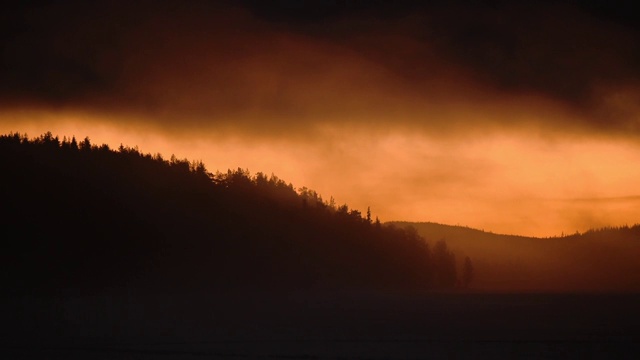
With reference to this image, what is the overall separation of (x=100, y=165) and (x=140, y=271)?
37.4 meters

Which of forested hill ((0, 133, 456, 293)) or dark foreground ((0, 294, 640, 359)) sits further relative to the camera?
forested hill ((0, 133, 456, 293))

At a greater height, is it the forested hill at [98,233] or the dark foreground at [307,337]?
the forested hill at [98,233]

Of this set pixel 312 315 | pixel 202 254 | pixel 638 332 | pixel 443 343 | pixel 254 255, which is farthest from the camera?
pixel 254 255

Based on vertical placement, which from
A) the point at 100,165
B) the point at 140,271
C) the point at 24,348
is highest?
the point at 100,165

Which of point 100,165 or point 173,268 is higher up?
point 100,165

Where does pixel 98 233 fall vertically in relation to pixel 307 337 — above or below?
above

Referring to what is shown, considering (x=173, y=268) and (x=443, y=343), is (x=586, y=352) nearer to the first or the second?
(x=443, y=343)

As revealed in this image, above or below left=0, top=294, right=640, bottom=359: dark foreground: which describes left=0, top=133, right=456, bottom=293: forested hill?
above

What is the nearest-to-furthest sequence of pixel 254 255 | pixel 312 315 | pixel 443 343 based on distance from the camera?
pixel 443 343, pixel 312 315, pixel 254 255

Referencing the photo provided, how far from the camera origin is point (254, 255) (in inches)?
7795

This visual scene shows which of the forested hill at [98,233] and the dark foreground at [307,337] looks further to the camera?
the forested hill at [98,233]

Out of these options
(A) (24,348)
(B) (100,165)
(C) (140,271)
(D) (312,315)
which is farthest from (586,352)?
(B) (100,165)

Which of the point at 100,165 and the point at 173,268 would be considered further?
the point at 100,165

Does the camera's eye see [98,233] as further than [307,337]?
Yes
